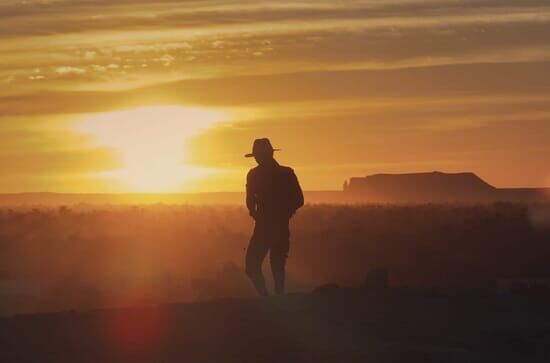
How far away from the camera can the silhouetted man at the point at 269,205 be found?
18.9 m

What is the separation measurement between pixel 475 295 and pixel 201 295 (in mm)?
11277

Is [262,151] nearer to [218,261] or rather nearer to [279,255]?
[279,255]

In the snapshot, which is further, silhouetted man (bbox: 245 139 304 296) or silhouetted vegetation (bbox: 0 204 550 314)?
silhouetted vegetation (bbox: 0 204 550 314)

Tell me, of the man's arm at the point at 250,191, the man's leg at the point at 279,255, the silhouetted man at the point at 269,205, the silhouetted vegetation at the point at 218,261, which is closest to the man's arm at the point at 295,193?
the silhouetted man at the point at 269,205

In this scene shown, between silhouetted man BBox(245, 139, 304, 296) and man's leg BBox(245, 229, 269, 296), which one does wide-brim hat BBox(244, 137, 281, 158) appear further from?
man's leg BBox(245, 229, 269, 296)

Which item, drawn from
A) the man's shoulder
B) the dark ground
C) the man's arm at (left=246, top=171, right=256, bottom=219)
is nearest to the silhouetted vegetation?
the man's arm at (left=246, top=171, right=256, bottom=219)

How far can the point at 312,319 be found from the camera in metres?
16.2

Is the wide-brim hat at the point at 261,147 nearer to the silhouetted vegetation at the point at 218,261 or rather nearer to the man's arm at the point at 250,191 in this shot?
the man's arm at the point at 250,191

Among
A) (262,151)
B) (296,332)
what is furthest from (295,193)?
(296,332)

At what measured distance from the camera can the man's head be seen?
18.8 metres

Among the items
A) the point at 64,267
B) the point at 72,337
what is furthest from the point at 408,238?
the point at 72,337

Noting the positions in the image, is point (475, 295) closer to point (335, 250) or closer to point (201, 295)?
point (201, 295)

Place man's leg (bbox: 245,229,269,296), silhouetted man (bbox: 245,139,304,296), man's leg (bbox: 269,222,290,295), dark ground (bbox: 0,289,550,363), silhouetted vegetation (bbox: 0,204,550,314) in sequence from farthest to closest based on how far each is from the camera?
silhouetted vegetation (bbox: 0,204,550,314) < man's leg (bbox: 269,222,290,295) < silhouetted man (bbox: 245,139,304,296) < man's leg (bbox: 245,229,269,296) < dark ground (bbox: 0,289,550,363)

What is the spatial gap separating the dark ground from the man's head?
2.07 meters
